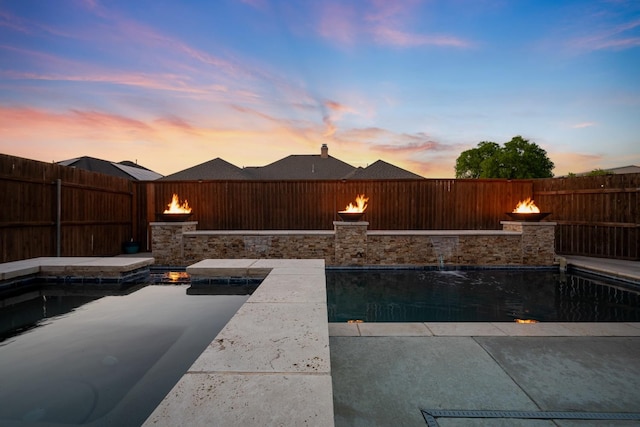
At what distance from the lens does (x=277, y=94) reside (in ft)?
33.8

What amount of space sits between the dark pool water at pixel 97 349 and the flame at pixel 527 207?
828cm

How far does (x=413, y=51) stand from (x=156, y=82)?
844 cm

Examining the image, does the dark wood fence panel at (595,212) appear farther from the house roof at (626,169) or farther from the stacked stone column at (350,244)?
the house roof at (626,169)

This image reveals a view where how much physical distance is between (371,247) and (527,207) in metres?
5.22

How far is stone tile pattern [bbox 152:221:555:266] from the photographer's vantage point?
304 inches

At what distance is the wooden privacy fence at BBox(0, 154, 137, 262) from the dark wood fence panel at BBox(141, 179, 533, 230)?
1.38 m

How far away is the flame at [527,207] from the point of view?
27.2ft

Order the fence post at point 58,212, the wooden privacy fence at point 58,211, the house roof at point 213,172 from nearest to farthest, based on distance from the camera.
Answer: the wooden privacy fence at point 58,211, the fence post at point 58,212, the house roof at point 213,172

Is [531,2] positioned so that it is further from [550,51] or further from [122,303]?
[122,303]

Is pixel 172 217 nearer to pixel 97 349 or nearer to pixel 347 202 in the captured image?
pixel 347 202

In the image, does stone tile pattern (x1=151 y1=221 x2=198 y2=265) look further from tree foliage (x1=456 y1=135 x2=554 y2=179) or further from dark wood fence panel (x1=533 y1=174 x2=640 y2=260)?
tree foliage (x1=456 y1=135 x2=554 y2=179)

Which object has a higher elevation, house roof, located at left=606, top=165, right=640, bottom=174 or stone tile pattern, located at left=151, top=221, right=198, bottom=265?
house roof, located at left=606, top=165, right=640, bottom=174

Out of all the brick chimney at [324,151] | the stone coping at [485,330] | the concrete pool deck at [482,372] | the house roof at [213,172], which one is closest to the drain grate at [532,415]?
the concrete pool deck at [482,372]

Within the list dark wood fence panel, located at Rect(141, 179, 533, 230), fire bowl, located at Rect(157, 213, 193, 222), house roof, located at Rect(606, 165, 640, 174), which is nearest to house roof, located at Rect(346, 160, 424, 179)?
dark wood fence panel, located at Rect(141, 179, 533, 230)
